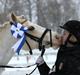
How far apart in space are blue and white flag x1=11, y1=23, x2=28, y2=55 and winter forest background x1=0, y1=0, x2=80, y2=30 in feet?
62.9

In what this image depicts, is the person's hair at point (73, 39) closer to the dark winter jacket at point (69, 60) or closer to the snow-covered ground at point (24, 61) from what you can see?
the dark winter jacket at point (69, 60)

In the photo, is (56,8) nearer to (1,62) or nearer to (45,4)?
(45,4)

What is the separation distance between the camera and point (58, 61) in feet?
12.8

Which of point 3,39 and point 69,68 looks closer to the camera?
point 69,68

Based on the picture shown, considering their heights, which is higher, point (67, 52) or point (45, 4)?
point (67, 52)

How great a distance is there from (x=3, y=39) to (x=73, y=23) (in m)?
1.04

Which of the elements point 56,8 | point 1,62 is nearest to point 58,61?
point 1,62

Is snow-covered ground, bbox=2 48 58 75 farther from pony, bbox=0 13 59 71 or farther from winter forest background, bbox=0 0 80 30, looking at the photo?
winter forest background, bbox=0 0 80 30

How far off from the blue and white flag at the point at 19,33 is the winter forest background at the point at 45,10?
62.9 feet

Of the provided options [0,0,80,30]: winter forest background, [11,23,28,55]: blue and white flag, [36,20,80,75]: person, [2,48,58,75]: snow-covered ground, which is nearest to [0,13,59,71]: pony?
[11,23,28,55]: blue and white flag

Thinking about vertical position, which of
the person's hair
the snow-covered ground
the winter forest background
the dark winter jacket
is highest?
the person's hair

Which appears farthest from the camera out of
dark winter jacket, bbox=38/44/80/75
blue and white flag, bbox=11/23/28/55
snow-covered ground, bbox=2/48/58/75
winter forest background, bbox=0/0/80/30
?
winter forest background, bbox=0/0/80/30

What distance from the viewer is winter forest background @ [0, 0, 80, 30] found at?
26047mm

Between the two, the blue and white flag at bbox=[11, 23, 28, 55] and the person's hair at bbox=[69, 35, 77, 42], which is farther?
the blue and white flag at bbox=[11, 23, 28, 55]
